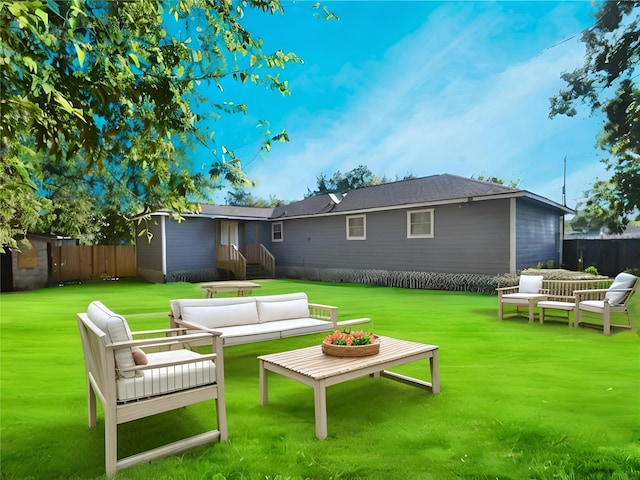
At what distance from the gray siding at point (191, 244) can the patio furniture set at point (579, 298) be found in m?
12.9

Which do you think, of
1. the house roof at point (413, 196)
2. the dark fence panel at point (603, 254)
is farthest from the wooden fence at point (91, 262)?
the dark fence panel at point (603, 254)

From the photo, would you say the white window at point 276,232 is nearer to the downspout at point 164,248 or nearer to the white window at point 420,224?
the downspout at point 164,248

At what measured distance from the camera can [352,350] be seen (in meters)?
3.28

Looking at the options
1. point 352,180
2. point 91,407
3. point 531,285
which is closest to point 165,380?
point 91,407

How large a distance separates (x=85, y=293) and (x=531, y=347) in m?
→ 12.7

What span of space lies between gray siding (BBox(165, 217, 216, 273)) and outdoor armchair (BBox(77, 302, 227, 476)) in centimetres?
1427

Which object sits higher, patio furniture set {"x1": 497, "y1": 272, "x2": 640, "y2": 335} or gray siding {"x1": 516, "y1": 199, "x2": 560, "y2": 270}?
gray siding {"x1": 516, "y1": 199, "x2": 560, "y2": 270}

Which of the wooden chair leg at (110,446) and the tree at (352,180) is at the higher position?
the tree at (352,180)

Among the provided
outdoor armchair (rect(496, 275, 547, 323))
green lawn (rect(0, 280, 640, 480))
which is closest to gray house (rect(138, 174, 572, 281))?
outdoor armchair (rect(496, 275, 547, 323))

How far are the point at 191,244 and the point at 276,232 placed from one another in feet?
14.1

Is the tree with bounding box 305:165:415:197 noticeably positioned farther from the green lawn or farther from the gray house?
the green lawn

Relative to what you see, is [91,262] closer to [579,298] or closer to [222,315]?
[222,315]

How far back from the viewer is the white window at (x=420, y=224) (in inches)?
534

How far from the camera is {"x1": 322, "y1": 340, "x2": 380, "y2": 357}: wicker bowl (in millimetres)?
3281
